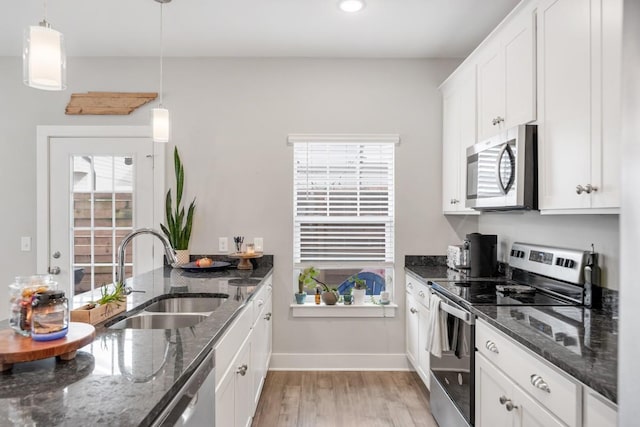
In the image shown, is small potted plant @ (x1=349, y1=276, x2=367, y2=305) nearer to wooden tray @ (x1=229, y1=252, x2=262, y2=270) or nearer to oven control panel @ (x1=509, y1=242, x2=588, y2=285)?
wooden tray @ (x1=229, y1=252, x2=262, y2=270)

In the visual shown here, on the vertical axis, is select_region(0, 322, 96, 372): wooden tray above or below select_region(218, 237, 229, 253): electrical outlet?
below

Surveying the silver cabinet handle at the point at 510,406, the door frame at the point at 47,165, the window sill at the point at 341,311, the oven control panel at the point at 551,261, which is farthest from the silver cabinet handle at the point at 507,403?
the door frame at the point at 47,165

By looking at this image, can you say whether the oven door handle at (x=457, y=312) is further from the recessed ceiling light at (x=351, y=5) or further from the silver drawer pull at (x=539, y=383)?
the recessed ceiling light at (x=351, y=5)

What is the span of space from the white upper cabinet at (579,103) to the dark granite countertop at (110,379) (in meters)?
1.56

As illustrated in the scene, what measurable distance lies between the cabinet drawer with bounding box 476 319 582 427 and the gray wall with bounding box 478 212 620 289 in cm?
37

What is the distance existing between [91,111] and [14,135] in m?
0.68

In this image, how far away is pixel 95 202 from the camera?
342 centimetres

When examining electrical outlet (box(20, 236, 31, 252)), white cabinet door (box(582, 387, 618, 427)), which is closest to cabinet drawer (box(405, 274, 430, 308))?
white cabinet door (box(582, 387, 618, 427))

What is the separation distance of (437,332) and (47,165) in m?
3.34

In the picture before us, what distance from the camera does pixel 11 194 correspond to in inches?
135

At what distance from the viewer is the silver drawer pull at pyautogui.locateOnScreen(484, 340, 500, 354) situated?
66.2 inches

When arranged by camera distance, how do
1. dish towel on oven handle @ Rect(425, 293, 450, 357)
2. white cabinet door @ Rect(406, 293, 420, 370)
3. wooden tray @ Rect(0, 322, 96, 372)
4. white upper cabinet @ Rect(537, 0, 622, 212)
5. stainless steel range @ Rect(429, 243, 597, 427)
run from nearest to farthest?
wooden tray @ Rect(0, 322, 96, 372), white upper cabinet @ Rect(537, 0, 622, 212), stainless steel range @ Rect(429, 243, 597, 427), dish towel on oven handle @ Rect(425, 293, 450, 357), white cabinet door @ Rect(406, 293, 420, 370)

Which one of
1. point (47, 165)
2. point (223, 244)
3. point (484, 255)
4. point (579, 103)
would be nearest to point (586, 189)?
point (579, 103)

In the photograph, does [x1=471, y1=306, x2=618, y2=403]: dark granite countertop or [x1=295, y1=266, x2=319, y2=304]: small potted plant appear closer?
[x1=471, y1=306, x2=618, y2=403]: dark granite countertop
